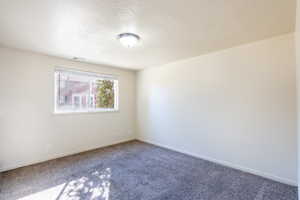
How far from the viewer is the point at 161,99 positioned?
4.07 m

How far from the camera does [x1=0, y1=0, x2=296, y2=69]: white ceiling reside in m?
1.56

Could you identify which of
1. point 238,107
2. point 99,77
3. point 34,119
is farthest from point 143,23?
point 34,119

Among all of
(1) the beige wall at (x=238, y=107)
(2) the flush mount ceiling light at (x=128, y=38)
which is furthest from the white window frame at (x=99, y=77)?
(2) the flush mount ceiling light at (x=128, y=38)

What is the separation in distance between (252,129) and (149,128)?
2.61 m

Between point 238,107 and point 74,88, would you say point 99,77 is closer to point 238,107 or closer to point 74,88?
point 74,88

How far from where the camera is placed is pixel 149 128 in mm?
4430

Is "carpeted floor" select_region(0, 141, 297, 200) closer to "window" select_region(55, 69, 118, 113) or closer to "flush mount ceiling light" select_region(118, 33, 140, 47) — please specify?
"window" select_region(55, 69, 118, 113)

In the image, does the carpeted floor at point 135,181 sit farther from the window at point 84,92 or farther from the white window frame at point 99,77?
the window at point 84,92

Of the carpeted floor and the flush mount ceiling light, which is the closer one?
the carpeted floor

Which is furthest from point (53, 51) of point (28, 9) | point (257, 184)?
point (257, 184)

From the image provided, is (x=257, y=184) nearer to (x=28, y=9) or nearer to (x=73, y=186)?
(x=73, y=186)

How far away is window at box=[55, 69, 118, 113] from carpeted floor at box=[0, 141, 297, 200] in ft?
4.12

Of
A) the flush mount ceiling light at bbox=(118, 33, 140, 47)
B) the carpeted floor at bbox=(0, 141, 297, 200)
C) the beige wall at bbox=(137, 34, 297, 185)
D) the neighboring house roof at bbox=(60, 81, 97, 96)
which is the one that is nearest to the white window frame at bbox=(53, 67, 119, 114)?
the neighboring house roof at bbox=(60, 81, 97, 96)

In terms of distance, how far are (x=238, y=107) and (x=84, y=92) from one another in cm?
352
